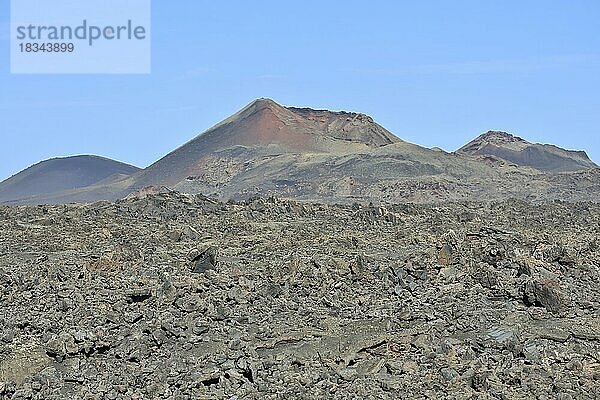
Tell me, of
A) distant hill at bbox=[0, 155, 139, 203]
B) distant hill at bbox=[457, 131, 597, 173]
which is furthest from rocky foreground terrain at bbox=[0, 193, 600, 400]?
distant hill at bbox=[0, 155, 139, 203]

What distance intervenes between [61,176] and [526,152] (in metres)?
59.6

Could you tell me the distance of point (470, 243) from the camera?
14773 millimetres

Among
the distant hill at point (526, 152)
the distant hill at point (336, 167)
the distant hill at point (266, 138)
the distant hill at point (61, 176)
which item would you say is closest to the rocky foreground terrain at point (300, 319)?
the distant hill at point (336, 167)

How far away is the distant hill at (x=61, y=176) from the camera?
99.1m

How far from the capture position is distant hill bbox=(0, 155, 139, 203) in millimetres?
99062

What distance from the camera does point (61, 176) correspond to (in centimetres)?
10812

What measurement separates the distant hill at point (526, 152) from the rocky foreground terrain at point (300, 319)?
3011 inches

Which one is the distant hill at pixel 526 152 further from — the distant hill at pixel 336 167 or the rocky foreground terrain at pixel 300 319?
the rocky foreground terrain at pixel 300 319

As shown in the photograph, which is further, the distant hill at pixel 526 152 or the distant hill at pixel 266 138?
the distant hill at pixel 526 152

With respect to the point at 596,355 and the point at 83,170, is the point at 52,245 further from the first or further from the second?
the point at 83,170

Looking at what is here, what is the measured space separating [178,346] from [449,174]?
50.7 metres

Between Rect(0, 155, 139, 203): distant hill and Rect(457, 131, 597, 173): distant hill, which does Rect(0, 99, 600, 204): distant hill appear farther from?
Rect(0, 155, 139, 203): distant hill

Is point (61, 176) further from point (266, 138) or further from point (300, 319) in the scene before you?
point (300, 319)

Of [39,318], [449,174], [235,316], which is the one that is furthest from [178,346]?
[449,174]
